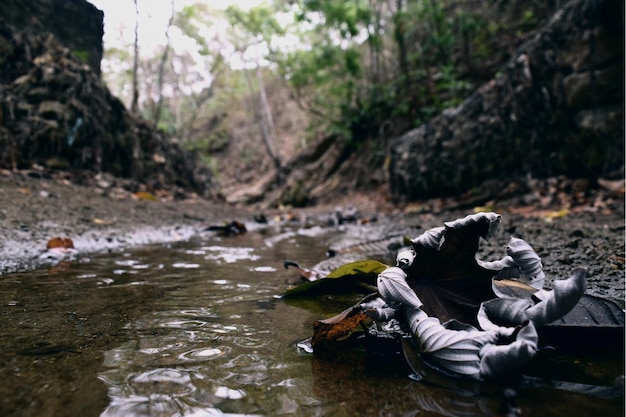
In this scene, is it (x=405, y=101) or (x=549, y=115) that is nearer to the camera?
(x=549, y=115)

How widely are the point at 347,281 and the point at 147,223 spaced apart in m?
3.93

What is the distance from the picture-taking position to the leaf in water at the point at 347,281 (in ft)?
5.23

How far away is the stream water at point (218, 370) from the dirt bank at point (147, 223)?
84cm

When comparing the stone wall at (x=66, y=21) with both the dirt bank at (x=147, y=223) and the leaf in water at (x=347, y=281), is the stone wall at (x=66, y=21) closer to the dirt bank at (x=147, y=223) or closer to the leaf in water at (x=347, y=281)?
the dirt bank at (x=147, y=223)

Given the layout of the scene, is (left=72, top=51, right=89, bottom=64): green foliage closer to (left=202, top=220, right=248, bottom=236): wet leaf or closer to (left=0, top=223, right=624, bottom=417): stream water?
(left=202, top=220, right=248, bottom=236): wet leaf

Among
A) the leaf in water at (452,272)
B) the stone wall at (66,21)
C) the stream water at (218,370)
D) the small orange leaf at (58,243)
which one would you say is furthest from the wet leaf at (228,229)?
the stone wall at (66,21)

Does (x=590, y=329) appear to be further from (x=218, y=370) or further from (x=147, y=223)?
(x=147, y=223)

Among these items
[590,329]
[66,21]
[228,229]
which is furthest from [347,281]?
[66,21]

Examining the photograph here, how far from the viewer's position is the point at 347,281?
5.38ft

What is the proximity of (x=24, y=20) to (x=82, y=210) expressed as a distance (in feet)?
18.3

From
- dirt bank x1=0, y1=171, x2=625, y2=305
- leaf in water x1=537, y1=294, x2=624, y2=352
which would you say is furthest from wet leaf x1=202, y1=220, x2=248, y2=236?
leaf in water x1=537, y1=294, x2=624, y2=352

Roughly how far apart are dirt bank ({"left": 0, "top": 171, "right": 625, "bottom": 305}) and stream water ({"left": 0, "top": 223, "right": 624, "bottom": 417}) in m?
0.84

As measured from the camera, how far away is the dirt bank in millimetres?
2012

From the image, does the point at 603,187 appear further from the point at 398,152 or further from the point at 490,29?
the point at 490,29
